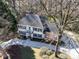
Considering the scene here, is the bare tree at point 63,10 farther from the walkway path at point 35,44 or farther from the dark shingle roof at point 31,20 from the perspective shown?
the dark shingle roof at point 31,20

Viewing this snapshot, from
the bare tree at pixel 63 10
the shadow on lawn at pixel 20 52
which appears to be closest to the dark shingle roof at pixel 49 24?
the bare tree at pixel 63 10

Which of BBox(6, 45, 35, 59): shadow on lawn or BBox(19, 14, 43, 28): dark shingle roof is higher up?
BBox(19, 14, 43, 28): dark shingle roof

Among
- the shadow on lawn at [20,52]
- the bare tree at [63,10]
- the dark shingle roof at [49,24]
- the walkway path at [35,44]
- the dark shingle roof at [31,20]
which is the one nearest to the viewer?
the bare tree at [63,10]

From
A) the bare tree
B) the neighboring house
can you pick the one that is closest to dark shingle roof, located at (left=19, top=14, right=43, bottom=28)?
the neighboring house

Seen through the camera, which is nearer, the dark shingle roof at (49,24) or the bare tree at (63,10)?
the bare tree at (63,10)

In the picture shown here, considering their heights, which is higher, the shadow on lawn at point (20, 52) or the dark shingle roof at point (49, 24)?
the dark shingle roof at point (49, 24)

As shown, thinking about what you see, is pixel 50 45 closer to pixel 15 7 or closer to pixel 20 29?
pixel 20 29

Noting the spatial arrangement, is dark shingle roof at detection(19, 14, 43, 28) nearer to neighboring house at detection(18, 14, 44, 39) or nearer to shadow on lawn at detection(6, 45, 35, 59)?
neighboring house at detection(18, 14, 44, 39)
